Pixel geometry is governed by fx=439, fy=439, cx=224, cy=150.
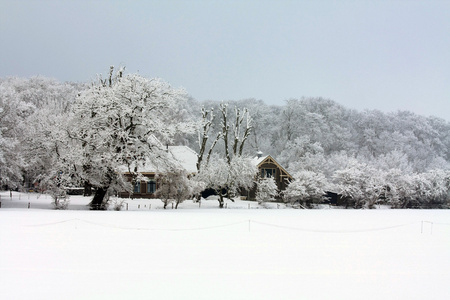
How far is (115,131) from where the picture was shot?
3547cm

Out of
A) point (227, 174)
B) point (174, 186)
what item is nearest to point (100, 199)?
point (174, 186)

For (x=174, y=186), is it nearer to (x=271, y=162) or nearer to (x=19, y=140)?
(x=19, y=140)

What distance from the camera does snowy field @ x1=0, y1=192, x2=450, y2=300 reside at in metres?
11.5

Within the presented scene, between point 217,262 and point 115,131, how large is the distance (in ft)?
75.5

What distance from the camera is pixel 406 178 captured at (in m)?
50.8

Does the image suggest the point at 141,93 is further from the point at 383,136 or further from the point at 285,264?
the point at 383,136

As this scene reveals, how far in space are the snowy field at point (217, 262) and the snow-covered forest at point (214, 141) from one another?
494 inches

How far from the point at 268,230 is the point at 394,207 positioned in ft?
104

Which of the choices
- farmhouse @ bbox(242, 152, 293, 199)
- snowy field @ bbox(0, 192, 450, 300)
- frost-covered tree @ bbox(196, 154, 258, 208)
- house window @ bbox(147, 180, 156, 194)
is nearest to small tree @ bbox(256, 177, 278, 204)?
frost-covered tree @ bbox(196, 154, 258, 208)

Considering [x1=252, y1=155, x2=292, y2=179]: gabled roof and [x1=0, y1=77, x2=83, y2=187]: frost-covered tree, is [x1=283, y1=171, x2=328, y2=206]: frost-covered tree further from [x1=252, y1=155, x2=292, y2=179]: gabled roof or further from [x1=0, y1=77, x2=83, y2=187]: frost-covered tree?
[x1=0, y1=77, x2=83, y2=187]: frost-covered tree

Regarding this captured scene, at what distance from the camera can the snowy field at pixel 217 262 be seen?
11486 mm

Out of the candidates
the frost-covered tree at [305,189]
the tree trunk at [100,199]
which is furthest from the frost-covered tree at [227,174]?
the tree trunk at [100,199]

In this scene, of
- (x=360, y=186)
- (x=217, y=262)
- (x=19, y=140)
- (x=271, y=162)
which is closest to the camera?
(x=217, y=262)

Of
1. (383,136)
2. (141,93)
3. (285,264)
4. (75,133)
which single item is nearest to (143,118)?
(141,93)
